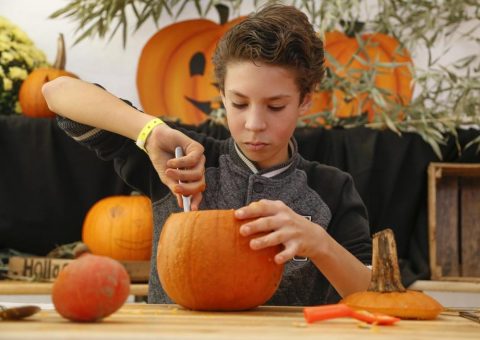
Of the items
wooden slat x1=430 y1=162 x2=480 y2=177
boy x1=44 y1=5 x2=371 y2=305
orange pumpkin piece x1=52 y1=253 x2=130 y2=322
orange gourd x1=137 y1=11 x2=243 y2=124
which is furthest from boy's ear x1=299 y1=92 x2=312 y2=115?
orange gourd x1=137 y1=11 x2=243 y2=124

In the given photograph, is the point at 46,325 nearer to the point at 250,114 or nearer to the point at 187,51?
the point at 250,114

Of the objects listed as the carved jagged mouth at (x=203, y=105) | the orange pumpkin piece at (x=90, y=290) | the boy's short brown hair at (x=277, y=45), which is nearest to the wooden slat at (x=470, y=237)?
the carved jagged mouth at (x=203, y=105)

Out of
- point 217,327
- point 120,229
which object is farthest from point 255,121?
point 120,229

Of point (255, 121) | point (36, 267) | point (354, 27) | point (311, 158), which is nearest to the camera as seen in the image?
point (255, 121)

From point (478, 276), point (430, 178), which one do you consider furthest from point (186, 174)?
point (478, 276)

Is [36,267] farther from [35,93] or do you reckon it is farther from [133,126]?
[133,126]

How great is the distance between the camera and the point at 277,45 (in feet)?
4.45

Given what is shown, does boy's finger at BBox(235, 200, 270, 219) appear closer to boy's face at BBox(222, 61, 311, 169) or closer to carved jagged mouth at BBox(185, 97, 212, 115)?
boy's face at BBox(222, 61, 311, 169)

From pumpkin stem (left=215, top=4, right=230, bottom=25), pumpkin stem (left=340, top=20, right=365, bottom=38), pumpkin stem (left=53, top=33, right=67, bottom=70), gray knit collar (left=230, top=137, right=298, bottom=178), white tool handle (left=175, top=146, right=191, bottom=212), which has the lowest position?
white tool handle (left=175, top=146, right=191, bottom=212)

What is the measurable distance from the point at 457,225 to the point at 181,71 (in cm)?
115

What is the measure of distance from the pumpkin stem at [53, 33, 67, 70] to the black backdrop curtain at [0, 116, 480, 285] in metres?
0.34

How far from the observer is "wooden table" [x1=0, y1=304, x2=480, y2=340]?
0.68 m

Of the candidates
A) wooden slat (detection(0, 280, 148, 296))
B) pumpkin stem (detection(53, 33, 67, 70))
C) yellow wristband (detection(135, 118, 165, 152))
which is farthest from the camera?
pumpkin stem (detection(53, 33, 67, 70))

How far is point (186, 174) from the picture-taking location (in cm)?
118
